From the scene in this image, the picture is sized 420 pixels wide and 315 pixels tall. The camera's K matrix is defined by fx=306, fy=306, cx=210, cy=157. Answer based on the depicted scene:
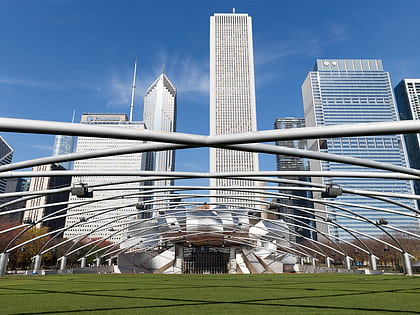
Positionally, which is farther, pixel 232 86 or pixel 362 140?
pixel 232 86

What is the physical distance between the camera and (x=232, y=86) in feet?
592

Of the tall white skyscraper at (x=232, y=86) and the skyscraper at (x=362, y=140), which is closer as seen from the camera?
the skyscraper at (x=362, y=140)

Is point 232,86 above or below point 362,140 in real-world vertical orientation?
above

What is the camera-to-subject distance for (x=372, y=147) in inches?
6855

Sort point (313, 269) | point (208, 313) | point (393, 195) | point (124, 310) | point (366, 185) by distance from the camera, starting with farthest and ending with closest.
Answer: point (366, 185)
point (313, 269)
point (393, 195)
point (124, 310)
point (208, 313)

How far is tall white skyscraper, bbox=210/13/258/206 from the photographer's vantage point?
167 m

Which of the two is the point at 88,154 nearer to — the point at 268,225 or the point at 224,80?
the point at 268,225

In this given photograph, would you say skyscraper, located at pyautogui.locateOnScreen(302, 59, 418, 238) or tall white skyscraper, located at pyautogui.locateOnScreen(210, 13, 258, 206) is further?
tall white skyscraper, located at pyautogui.locateOnScreen(210, 13, 258, 206)

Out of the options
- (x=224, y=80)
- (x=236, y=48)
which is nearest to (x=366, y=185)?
(x=224, y=80)

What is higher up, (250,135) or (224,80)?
(224,80)

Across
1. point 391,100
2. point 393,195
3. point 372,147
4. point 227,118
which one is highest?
point 391,100

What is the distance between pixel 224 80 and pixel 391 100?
10356 cm

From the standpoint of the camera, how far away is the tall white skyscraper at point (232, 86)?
16675 centimetres

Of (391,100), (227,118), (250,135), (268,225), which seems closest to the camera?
(250,135)
